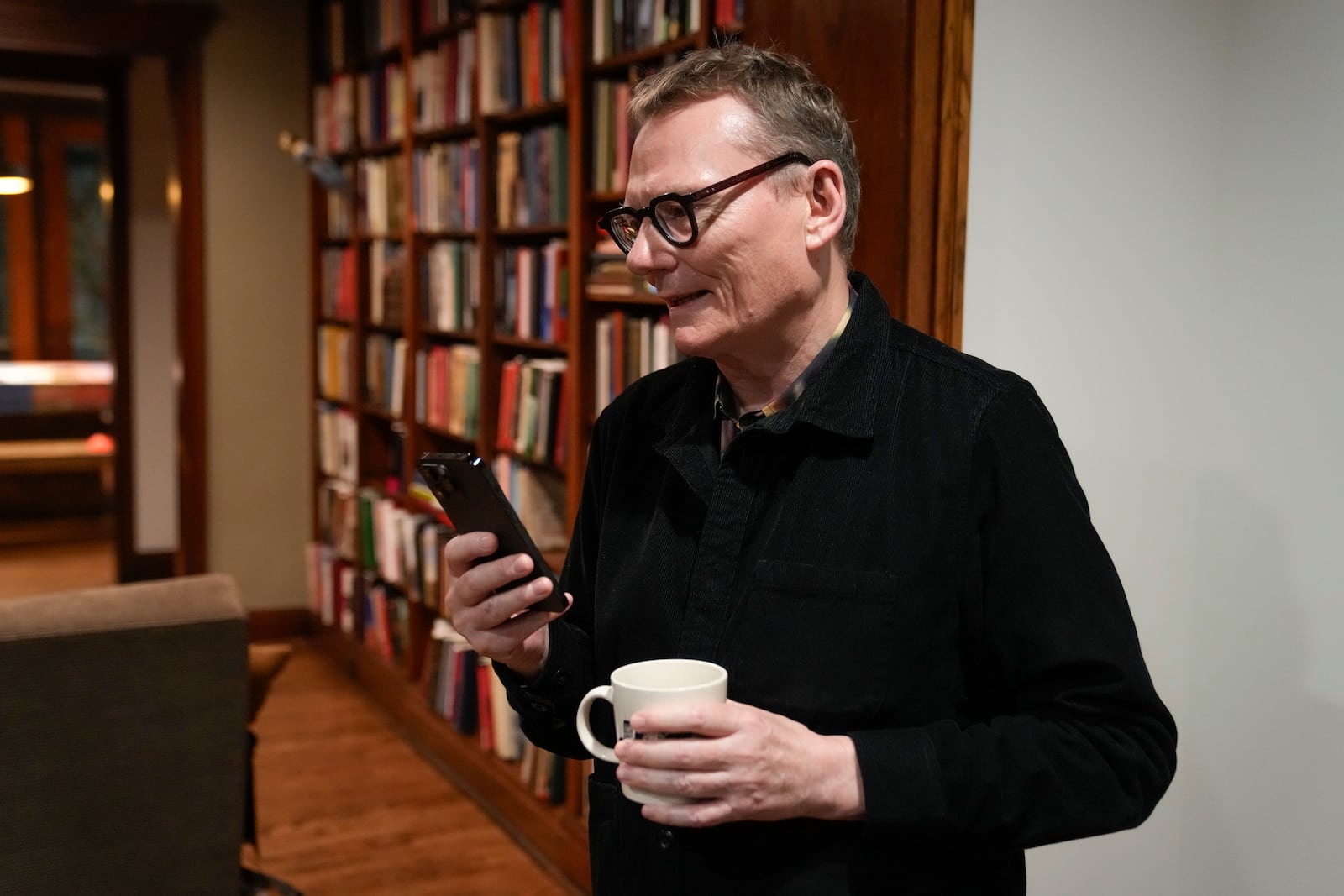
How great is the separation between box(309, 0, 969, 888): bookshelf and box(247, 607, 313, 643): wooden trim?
10.1 inches

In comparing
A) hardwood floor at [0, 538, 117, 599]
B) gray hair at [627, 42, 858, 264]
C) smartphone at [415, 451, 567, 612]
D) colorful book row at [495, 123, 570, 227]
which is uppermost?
colorful book row at [495, 123, 570, 227]

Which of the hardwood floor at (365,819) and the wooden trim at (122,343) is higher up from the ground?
the wooden trim at (122,343)

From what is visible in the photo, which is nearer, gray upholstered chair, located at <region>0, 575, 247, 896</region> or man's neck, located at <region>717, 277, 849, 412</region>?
man's neck, located at <region>717, 277, 849, 412</region>

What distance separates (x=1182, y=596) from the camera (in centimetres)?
190

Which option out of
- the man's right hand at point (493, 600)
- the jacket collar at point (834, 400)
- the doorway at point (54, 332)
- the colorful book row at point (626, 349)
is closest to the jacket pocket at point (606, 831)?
the man's right hand at point (493, 600)

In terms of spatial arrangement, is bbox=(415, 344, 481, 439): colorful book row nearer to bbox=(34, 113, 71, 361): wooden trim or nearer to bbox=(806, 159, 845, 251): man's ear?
bbox=(806, 159, 845, 251): man's ear

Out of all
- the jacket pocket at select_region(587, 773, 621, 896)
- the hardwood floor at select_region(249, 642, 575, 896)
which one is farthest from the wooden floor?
the jacket pocket at select_region(587, 773, 621, 896)

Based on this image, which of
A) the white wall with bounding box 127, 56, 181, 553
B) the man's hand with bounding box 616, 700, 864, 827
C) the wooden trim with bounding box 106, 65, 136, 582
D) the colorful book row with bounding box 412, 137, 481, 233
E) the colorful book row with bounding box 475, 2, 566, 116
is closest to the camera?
the man's hand with bounding box 616, 700, 864, 827

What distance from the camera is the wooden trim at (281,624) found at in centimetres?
534

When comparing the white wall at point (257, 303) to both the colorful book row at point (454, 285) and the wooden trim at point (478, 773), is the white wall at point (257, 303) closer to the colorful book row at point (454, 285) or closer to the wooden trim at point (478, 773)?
the wooden trim at point (478, 773)

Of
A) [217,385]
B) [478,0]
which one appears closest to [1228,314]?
[478,0]

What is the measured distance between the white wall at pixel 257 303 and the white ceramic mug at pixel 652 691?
4.59 m

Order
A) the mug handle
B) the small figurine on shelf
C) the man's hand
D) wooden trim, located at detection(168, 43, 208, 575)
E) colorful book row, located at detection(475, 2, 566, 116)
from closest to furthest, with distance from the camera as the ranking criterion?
the man's hand → the mug handle → colorful book row, located at detection(475, 2, 566, 116) → the small figurine on shelf → wooden trim, located at detection(168, 43, 208, 575)

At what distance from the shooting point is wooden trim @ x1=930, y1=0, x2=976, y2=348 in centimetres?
169
